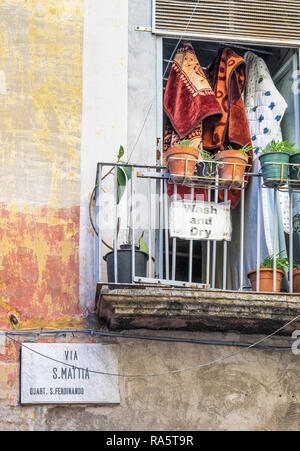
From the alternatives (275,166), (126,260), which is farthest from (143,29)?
(126,260)

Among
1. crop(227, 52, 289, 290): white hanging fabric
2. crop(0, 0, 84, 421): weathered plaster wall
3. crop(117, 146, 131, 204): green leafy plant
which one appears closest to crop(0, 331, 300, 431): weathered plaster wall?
crop(0, 0, 84, 421): weathered plaster wall

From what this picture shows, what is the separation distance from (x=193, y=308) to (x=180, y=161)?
1.10 metres

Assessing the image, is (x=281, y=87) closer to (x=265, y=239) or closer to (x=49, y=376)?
(x=265, y=239)

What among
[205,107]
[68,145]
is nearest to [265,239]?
[205,107]

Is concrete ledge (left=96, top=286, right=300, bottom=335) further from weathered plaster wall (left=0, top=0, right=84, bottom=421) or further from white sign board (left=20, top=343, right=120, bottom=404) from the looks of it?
weathered plaster wall (left=0, top=0, right=84, bottom=421)

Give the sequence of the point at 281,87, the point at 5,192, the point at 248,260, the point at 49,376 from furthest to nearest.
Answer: the point at 281,87 < the point at 248,260 < the point at 5,192 < the point at 49,376

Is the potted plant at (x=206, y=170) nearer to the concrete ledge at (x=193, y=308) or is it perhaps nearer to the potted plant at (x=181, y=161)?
the potted plant at (x=181, y=161)

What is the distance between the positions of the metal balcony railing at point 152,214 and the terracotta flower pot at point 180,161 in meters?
0.02

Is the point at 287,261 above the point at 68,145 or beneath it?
beneath

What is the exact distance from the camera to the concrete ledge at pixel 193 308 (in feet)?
22.6

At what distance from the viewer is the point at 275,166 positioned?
24.3 ft
